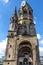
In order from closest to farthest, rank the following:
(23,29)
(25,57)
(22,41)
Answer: (25,57) < (22,41) < (23,29)

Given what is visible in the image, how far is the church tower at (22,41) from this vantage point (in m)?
45.5

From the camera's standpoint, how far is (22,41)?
4778cm

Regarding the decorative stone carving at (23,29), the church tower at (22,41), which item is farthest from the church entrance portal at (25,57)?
the decorative stone carving at (23,29)

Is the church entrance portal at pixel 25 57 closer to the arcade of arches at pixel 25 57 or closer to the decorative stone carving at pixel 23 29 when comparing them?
the arcade of arches at pixel 25 57

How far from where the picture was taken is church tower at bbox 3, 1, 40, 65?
45.5 metres

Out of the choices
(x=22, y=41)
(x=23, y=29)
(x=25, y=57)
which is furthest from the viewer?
(x=23, y=29)

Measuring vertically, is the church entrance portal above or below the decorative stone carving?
below

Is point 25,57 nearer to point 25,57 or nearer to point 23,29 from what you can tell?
point 25,57

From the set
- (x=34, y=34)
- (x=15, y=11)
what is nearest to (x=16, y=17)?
(x=15, y=11)

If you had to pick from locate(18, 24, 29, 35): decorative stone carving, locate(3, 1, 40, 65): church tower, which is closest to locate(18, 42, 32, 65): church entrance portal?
locate(3, 1, 40, 65): church tower

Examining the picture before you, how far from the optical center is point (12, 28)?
4950 centimetres

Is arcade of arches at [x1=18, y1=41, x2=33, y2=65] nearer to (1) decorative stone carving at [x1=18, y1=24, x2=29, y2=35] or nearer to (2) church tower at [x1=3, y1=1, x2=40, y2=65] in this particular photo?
(2) church tower at [x1=3, y1=1, x2=40, y2=65]

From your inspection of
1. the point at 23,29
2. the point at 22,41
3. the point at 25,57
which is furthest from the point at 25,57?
the point at 23,29

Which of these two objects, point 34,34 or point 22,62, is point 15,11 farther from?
point 22,62
